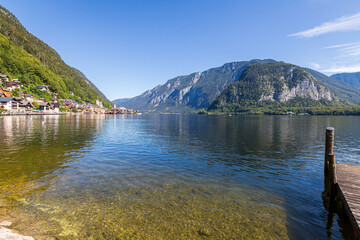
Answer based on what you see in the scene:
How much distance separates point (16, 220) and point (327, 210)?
19167 mm

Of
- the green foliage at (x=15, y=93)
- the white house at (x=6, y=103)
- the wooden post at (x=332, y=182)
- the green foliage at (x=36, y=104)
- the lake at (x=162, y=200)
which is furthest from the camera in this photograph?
the green foliage at (x=36, y=104)

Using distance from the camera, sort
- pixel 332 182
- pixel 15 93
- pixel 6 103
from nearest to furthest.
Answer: pixel 332 182, pixel 6 103, pixel 15 93

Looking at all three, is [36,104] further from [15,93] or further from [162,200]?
[162,200]

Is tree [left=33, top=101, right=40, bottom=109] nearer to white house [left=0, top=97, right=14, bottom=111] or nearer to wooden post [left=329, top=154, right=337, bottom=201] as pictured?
white house [left=0, top=97, right=14, bottom=111]

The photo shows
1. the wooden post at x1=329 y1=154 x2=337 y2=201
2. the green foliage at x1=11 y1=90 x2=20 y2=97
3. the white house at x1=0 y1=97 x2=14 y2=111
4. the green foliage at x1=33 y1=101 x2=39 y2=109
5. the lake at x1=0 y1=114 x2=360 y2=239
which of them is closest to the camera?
the lake at x1=0 y1=114 x2=360 y2=239

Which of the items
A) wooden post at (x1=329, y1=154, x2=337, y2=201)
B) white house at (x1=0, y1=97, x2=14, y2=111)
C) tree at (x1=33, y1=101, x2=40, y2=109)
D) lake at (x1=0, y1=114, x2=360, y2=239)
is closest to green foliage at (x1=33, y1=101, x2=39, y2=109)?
tree at (x1=33, y1=101, x2=40, y2=109)

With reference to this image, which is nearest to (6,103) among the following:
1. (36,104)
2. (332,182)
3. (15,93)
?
(15,93)

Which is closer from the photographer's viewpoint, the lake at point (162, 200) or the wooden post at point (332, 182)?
the lake at point (162, 200)

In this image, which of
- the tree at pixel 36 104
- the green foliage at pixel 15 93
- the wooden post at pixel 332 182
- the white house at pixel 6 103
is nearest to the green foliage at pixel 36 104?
the tree at pixel 36 104

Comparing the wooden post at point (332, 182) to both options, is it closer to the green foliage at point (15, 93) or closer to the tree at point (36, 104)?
the tree at point (36, 104)

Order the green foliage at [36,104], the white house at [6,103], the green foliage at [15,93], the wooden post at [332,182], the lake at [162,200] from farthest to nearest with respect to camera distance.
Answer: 1. the green foliage at [36,104]
2. the green foliage at [15,93]
3. the white house at [6,103]
4. the wooden post at [332,182]
5. the lake at [162,200]

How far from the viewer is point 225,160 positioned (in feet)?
83.8

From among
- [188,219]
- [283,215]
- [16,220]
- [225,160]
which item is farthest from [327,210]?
[16,220]

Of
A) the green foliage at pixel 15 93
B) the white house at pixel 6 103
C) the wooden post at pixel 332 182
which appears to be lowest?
the wooden post at pixel 332 182
